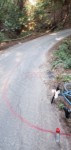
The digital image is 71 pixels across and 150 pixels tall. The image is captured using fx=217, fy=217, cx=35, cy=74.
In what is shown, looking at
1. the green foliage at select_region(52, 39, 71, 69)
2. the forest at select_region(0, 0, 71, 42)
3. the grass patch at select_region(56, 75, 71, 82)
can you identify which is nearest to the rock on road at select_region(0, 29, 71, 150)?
the grass patch at select_region(56, 75, 71, 82)

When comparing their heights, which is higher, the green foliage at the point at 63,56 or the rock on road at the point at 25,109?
the rock on road at the point at 25,109

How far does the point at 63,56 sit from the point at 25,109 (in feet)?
31.3

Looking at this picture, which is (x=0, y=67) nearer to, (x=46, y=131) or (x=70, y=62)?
(x=70, y=62)

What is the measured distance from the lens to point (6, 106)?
1014cm

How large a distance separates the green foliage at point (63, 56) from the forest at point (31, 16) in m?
7.78

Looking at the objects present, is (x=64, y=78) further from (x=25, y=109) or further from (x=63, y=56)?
(x=63, y=56)

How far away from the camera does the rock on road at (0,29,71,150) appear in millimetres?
7738

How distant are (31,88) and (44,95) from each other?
1.14m

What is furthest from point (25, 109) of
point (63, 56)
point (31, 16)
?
point (31, 16)

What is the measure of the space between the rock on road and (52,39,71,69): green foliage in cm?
122

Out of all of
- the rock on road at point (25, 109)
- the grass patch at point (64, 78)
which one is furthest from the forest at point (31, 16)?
the grass patch at point (64, 78)

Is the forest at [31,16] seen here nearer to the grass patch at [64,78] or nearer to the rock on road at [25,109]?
the rock on road at [25,109]

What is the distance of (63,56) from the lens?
1853 cm

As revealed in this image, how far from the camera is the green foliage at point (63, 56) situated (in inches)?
639
